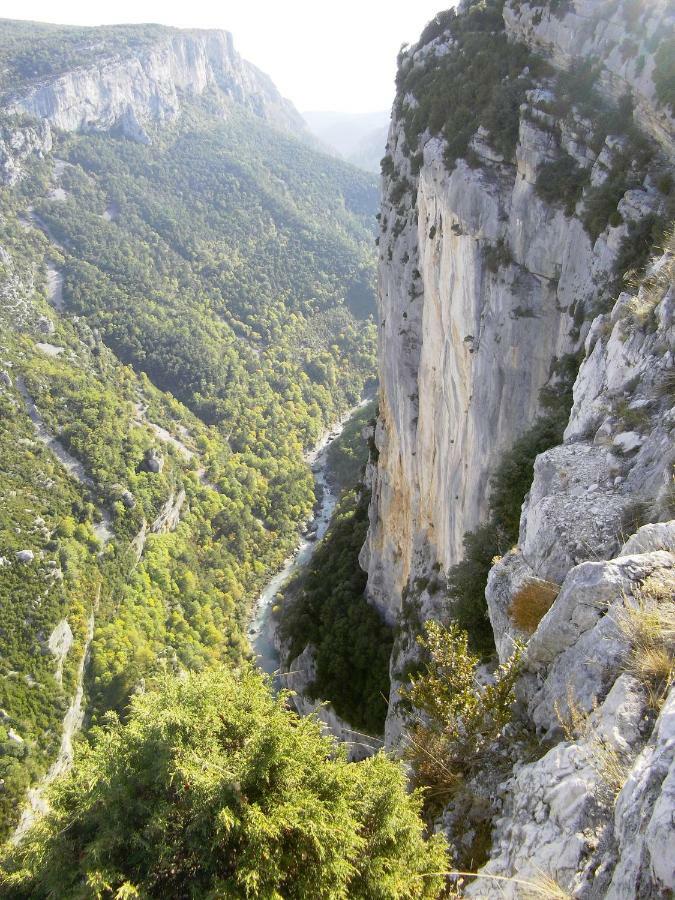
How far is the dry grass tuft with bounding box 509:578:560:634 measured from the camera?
674cm

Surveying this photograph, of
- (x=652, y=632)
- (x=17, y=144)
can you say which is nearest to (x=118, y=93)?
(x=17, y=144)

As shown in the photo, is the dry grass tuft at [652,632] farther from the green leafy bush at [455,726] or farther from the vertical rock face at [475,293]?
Answer: the vertical rock face at [475,293]

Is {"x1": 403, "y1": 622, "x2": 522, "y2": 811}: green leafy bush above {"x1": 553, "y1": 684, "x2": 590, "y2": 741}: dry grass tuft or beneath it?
beneath

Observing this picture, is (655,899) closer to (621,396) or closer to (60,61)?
(621,396)

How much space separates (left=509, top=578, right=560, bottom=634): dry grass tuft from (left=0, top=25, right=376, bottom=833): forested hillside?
1828 cm

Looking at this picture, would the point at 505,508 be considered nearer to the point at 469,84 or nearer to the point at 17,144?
the point at 469,84

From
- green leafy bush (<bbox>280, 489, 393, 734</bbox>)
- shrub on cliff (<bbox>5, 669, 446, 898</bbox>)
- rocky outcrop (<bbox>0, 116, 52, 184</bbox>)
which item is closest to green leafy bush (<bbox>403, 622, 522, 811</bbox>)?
shrub on cliff (<bbox>5, 669, 446, 898</bbox>)

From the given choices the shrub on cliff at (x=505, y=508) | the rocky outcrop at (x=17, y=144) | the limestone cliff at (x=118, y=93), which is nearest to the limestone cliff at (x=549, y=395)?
the shrub on cliff at (x=505, y=508)

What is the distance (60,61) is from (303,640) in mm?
158613

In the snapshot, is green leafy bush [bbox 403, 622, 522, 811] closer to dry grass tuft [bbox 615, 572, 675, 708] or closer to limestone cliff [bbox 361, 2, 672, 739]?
dry grass tuft [bbox 615, 572, 675, 708]

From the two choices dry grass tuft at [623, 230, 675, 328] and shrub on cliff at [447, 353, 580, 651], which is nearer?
dry grass tuft at [623, 230, 675, 328]

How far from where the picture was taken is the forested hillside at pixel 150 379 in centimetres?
5306

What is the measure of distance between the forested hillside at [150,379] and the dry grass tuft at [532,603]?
1828 cm

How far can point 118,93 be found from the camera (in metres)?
Result: 146
